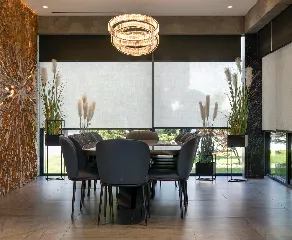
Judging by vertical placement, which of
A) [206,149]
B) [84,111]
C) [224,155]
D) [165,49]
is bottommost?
[224,155]

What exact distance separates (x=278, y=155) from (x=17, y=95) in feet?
15.3

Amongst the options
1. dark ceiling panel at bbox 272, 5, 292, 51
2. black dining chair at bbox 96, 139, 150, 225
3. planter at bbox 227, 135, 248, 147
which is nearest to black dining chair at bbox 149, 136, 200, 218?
black dining chair at bbox 96, 139, 150, 225

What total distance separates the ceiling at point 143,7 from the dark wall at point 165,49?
0.57 m

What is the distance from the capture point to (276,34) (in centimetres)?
736

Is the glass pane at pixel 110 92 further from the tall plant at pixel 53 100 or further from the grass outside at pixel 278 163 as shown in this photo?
the grass outside at pixel 278 163

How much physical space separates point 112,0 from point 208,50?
2.36 metres

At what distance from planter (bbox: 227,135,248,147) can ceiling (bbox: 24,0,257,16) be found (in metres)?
2.33

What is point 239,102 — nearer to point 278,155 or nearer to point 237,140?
point 237,140

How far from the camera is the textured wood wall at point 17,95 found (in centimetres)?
656

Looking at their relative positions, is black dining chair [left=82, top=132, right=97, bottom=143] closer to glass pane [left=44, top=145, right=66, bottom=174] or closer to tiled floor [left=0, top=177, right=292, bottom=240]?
tiled floor [left=0, top=177, right=292, bottom=240]

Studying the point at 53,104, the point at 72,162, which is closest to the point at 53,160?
the point at 53,104

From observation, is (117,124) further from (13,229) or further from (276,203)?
(13,229)

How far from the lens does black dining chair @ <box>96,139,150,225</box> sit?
4332 millimetres


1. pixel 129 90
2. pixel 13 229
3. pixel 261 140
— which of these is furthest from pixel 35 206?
pixel 261 140
